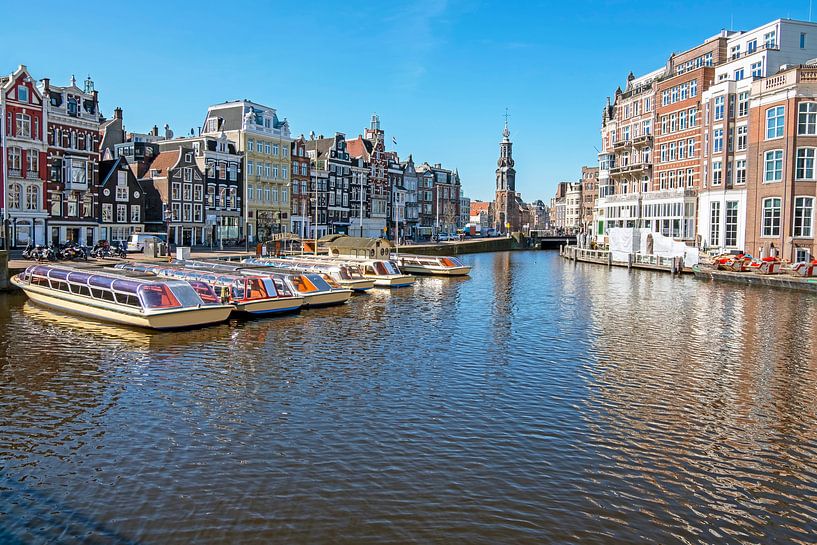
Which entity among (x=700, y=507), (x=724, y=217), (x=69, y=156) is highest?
(x=69, y=156)

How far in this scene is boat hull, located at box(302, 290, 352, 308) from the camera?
37.7m

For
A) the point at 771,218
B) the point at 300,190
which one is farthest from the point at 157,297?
the point at 300,190

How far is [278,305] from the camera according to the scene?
34.8 m

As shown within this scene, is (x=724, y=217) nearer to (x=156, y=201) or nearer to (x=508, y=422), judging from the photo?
(x=508, y=422)

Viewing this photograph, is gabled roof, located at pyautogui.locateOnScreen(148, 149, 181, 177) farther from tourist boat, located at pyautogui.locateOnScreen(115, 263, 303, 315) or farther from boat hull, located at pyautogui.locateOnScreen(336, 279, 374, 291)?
tourist boat, located at pyautogui.locateOnScreen(115, 263, 303, 315)

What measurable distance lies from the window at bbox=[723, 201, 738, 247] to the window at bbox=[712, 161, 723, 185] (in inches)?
115

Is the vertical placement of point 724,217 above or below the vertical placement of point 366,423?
above

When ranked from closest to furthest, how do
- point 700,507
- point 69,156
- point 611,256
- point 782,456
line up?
point 700,507 → point 782,456 → point 69,156 → point 611,256

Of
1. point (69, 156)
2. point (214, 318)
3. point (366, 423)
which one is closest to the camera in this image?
point (366, 423)

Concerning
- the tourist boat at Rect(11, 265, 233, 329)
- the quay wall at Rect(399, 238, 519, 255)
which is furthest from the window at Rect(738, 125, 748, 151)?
the tourist boat at Rect(11, 265, 233, 329)

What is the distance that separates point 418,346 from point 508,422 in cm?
1037

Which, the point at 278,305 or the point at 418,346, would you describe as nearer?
the point at 418,346

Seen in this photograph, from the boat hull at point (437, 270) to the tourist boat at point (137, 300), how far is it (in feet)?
103

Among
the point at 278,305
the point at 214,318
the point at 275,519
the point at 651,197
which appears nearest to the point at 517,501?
the point at 275,519
